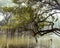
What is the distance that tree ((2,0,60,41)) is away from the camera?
6.51 ft

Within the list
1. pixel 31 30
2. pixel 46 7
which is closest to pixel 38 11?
pixel 46 7

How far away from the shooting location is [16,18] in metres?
1.99

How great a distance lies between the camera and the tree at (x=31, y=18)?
1.98 meters

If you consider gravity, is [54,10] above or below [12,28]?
above

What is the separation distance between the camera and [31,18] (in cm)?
201

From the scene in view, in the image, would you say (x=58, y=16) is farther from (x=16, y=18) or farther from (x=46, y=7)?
(x=16, y=18)

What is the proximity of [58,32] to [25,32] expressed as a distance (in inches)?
17.9

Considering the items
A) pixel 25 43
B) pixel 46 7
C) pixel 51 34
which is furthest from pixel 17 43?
pixel 46 7

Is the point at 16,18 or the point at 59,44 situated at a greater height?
the point at 16,18

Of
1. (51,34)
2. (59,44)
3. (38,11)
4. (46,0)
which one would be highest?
(46,0)

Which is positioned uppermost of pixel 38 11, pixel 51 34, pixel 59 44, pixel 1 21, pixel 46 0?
pixel 46 0

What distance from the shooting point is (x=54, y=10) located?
81.0 inches

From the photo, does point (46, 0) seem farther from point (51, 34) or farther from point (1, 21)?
point (1, 21)

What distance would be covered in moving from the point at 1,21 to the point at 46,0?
2.28ft
